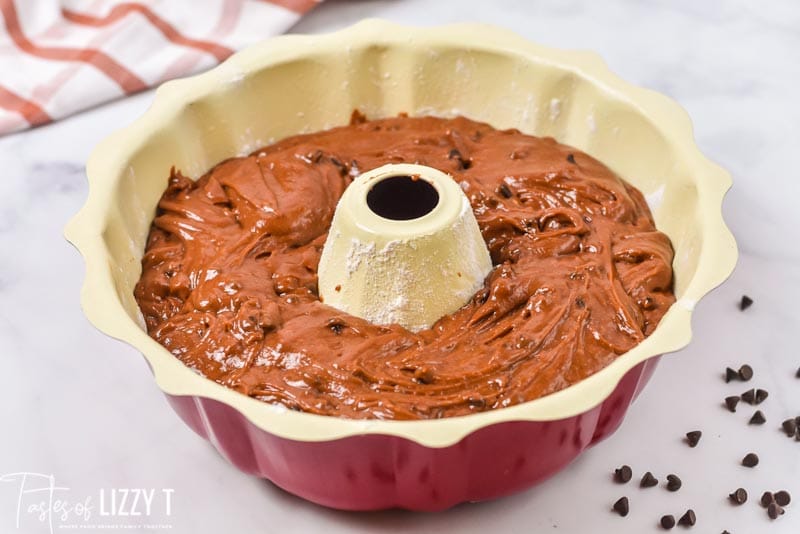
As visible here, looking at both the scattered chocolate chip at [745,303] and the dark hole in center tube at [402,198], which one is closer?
the dark hole in center tube at [402,198]

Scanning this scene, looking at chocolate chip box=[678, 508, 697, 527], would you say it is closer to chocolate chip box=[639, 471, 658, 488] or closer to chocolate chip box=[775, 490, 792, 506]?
chocolate chip box=[639, 471, 658, 488]

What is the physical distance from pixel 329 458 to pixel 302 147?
127 centimetres

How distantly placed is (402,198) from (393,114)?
0.76m

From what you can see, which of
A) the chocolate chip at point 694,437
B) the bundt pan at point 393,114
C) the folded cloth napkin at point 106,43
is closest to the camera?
the bundt pan at point 393,114

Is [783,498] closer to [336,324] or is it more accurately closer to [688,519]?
[688,519]

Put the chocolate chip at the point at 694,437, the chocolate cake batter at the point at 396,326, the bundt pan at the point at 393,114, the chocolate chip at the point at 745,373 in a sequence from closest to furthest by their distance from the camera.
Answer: the bundt pan at the point at 393,114
the chocolate cake batter at the point at 396,326
the chocolate chip at the point at 694,437
the chocolate chip at the point at 745,373

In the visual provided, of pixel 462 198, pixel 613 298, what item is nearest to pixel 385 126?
pixel 462 198

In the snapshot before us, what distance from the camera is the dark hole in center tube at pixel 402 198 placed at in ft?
9.92

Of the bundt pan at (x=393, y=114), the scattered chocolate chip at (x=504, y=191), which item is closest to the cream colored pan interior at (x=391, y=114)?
the bundt pan at (x=393, y=114)

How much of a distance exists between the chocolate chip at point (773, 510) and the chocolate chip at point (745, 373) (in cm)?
46

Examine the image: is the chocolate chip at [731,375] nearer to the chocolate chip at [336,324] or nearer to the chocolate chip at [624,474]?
the chocolate chip at [624,474]

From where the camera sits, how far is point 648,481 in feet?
9.51

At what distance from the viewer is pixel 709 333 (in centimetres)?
335

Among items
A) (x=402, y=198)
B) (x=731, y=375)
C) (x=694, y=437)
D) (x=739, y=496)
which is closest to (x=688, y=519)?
(x=739, y=496)
